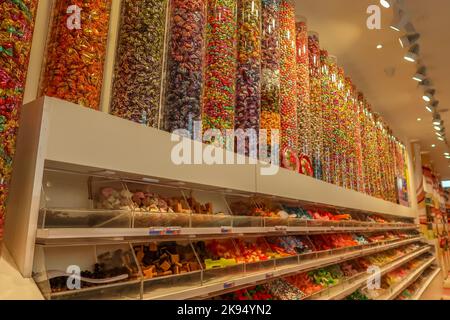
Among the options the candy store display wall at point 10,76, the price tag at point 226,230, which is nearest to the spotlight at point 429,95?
the price tag at point 226,230

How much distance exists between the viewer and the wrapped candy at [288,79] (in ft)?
9.33

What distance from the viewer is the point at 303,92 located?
330 cm

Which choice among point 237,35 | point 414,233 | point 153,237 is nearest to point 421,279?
point 414,233

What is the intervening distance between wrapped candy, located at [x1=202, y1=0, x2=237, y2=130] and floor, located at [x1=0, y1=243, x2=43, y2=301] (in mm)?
1252

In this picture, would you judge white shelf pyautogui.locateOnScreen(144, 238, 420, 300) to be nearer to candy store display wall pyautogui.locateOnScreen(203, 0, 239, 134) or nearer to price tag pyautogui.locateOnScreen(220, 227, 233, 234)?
price tag pyautogui.locateOnScreen(220, 227, 233, 234)

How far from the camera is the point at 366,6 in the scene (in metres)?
3.58

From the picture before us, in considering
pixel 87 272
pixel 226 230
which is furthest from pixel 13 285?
pixel 226 230

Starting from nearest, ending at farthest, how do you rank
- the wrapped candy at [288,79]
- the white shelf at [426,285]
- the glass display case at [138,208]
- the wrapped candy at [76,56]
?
the glass display case at [138,208], the wrapped candy at [76,56], the wrapped candy at [288,79], the white shelf at [426,285]

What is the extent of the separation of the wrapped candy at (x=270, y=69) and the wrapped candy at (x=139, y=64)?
1.07m

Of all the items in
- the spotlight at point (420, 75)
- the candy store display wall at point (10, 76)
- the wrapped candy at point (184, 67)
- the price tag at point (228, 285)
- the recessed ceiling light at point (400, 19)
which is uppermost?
the spotlight at point (420, 75)

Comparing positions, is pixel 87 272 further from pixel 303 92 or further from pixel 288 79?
pixel 303 92

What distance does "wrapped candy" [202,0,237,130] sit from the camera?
2111mm

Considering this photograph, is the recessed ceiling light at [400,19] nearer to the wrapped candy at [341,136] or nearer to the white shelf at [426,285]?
the wrapped candy at [341,136]
